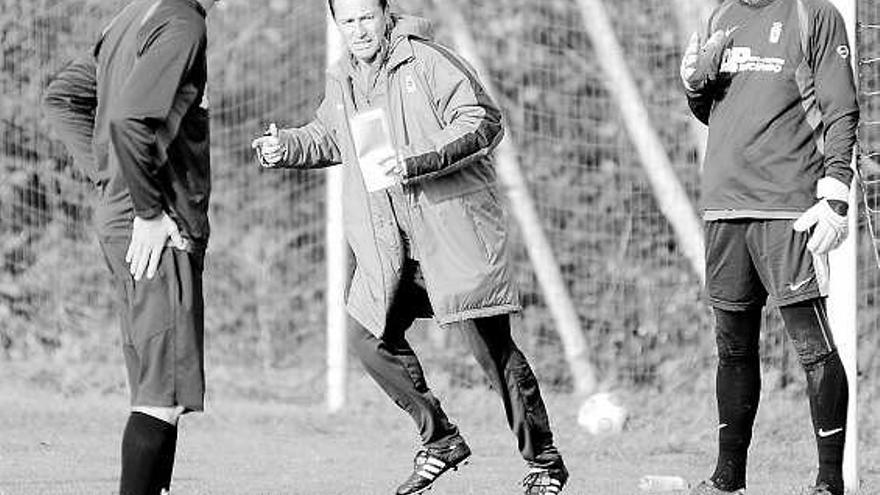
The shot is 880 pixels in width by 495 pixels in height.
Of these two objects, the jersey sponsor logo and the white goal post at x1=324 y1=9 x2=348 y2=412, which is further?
the white goal post at x1=324 y1=9 x2=348 y2=412

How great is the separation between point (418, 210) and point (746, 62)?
4.54 ft

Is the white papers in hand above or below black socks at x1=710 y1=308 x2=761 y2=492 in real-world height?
above

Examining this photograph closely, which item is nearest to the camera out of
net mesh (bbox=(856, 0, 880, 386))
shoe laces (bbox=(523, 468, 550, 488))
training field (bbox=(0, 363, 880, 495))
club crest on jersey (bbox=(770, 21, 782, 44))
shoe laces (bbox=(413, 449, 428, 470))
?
club crest on jersey (bbox=(770, 21, 782, 44))

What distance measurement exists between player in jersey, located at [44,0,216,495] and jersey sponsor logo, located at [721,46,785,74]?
2253 mm

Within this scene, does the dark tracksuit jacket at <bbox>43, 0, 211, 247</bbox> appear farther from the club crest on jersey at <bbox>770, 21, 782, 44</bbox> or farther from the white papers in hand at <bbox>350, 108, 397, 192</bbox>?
the club crest on jersey at <bbox>770, 21, 782, 44</bbox>

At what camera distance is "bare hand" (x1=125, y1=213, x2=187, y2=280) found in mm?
6023

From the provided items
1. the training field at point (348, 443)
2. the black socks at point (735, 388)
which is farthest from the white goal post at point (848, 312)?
the black socks at point (735, 388)

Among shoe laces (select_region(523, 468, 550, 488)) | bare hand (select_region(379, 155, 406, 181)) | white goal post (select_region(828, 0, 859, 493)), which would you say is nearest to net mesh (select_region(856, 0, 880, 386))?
white goal post (select_region(828, 0, 859, 493))

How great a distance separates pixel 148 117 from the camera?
5.96 metres

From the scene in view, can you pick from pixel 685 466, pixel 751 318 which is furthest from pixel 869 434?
pixel 751 318

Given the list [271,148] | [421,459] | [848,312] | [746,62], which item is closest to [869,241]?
[848,312]

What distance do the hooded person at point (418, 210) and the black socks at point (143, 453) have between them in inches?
59.1

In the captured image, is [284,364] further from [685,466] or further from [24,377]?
[685,466]

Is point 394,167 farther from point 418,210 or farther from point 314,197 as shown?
point 314,197
